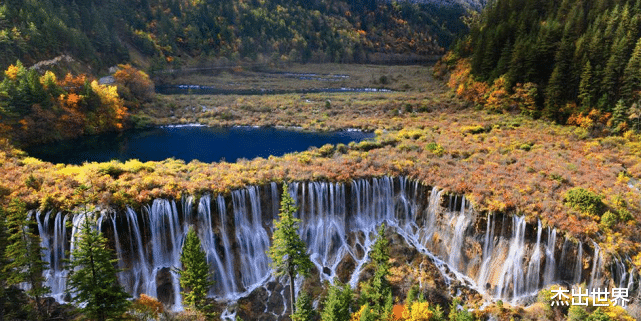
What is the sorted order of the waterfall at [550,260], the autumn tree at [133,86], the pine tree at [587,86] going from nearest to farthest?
the waterfall at [550,260]
the pine tree at [587,86]
the autumn tree at [133,86]

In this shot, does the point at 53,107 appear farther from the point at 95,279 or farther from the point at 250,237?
the point at 95,279

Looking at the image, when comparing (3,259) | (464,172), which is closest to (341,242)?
(464,172)

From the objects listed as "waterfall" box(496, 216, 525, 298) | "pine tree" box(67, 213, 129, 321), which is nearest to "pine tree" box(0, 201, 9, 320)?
"pine tree" box(67, 213, 129, 321)

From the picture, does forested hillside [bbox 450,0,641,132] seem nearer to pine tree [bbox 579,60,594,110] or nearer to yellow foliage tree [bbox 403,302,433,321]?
pine tree [bbox 579,60,594,110]

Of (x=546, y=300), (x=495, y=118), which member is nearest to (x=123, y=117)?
(x=495, y=118)

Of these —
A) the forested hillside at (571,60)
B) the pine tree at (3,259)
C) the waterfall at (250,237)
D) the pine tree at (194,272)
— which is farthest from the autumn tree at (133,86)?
the forested hillside at (571,60)

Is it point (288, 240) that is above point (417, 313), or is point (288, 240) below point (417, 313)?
above

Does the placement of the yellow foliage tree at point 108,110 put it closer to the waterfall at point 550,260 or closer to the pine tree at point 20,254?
the pine tree at point 20,254

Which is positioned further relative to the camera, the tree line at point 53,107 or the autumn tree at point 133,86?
the autumn tree at point 133,86
